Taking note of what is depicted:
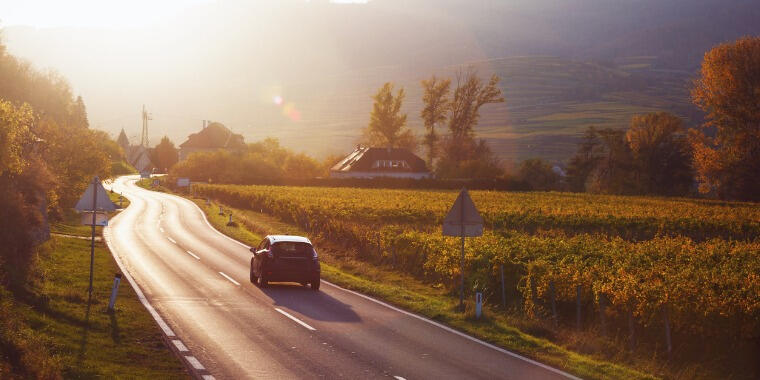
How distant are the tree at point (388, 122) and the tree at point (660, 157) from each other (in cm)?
4028

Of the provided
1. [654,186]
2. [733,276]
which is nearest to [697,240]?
[733,276]

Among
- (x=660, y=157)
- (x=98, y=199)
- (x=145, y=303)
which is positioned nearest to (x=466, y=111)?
(x=660, y=157)

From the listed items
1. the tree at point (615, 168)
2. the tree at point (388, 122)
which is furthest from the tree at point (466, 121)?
the tree at point (615, 168)

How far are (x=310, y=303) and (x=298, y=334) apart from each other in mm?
4847

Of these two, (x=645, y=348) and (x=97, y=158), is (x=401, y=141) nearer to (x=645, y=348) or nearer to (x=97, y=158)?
(x=97, y=158)

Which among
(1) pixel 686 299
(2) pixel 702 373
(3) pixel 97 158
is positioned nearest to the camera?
(2) pixel 702 373

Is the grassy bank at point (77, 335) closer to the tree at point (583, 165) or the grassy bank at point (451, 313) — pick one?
the grassy bank at point (451, 313)

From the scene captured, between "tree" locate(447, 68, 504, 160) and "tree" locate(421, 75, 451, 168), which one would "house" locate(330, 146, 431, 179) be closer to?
"tree" locate(421, 75, 451, 168)

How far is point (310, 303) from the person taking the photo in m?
21.7

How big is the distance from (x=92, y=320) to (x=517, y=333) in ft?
31.3

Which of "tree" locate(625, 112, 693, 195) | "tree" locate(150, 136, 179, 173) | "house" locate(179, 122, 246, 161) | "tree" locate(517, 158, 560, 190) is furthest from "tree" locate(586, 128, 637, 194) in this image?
"tree" locate(150, 136, 179, 173)

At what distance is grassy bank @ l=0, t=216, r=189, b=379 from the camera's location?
1182 centimetres

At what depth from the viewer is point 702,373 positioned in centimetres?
1453

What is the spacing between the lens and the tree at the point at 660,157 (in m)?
89.4
